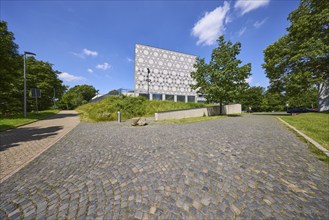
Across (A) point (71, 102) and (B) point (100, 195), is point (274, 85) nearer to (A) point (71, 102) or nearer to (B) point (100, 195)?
(B) point (100, 195)

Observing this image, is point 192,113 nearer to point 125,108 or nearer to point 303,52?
point 125,108

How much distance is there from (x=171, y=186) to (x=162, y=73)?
41587 mm

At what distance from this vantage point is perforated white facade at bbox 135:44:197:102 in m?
38.2

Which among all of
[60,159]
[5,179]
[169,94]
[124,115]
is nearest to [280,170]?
[60,159]

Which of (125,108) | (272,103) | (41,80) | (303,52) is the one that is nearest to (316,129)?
(303,52)

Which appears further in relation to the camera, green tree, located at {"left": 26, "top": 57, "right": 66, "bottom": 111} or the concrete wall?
green tree, located at {"left": 26, "top": 57, "right": 66, "bottom": 111}

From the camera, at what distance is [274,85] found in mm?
20609

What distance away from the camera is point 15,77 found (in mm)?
16062

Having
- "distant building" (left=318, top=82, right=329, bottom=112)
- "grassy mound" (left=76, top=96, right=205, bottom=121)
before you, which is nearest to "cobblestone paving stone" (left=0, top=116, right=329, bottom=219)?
"grassy mound" (left=76, top=96, right=205, bottom=121)

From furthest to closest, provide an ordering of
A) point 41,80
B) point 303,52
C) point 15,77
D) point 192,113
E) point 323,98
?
point 41,80 → point 323,98 → point 192,113 → point 15,77 → point 303,52

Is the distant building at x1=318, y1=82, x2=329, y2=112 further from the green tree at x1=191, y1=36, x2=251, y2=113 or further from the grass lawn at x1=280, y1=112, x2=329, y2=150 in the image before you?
the grass lawn at x1=280, y1=112, x2=329, y2=150

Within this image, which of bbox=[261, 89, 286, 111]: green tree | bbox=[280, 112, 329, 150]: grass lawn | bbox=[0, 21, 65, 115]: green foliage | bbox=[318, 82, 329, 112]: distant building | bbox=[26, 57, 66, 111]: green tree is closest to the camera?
bbox=[280, 112, 329, 150]: grass lawn

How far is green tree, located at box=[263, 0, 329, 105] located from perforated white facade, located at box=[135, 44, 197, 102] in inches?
741

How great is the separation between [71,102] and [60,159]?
55.9m
